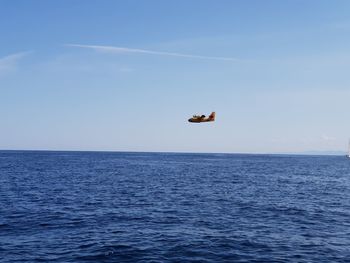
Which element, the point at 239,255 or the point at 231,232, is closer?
the point at 239,255

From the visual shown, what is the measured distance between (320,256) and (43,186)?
6555cm

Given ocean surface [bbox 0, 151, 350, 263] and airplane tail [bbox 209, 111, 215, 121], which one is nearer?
ocean surface [bbox 0, 151, 350, 263]

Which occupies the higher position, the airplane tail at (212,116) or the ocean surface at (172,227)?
the airplane tail at (212,116)

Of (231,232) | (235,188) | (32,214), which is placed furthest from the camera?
(235,188)

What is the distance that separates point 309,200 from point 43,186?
53825 mm

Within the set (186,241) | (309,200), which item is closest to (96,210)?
(186,241)

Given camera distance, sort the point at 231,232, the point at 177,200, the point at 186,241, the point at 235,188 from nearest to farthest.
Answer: the point at 186,241, the point at 231,232, the point at 177,200, the point at 235,188

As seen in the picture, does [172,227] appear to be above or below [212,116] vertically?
below

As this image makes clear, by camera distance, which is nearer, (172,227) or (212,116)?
(172,227)

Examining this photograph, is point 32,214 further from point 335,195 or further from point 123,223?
point 335,195

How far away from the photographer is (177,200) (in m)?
66.8

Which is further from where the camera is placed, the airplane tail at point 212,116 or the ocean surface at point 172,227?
the airplane tail at point 212,116

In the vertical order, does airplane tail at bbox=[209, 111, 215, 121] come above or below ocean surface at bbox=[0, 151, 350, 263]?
above

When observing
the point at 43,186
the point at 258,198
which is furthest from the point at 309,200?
the point at 43,186
